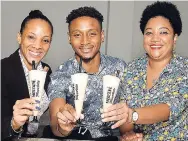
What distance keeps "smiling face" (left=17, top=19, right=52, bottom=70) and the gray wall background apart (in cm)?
159

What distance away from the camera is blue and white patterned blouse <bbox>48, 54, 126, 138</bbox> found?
2.10 meters

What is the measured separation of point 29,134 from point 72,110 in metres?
0.35

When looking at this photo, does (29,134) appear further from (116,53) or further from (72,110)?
(116,53)

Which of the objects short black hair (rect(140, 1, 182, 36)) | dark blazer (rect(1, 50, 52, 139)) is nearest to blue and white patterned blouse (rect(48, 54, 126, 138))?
dark blazer (rect(1, 50, 52, 139))

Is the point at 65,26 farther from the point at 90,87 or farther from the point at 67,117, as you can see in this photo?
the point at 67,117

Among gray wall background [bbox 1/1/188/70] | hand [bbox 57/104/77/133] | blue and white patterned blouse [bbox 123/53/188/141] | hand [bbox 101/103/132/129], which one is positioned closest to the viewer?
hand [bbox 101/103/132/129]

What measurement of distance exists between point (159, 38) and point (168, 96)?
33 centimetres

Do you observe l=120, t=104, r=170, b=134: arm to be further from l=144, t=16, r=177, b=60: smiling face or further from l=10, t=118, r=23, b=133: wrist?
l=10, t=118, r=23, b=133: wrist

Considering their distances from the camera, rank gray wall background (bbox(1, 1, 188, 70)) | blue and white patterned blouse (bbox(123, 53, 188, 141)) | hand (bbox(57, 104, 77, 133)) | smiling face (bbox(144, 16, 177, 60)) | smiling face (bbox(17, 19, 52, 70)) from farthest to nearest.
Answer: gray wall background (bbox(1, 1, 188, 70)) → smiling face (bbox(17, 19, 52, 70)) → smiling face (bbox(144, 16, 177, 60)) → blue and white patterned blouse (bbox(123, 53, 188, 141)) → hand (bbox(57, 104, 77, 133))

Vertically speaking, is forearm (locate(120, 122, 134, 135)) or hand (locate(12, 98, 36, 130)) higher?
hand (locate(12, 98, 36, 130))

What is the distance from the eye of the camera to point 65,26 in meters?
3.90

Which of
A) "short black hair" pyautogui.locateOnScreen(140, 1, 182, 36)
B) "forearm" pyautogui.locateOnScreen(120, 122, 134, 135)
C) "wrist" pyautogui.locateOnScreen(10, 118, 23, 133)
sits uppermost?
"short black hair" pyautogui.locateOnScreen(140, 1, 182, 36)

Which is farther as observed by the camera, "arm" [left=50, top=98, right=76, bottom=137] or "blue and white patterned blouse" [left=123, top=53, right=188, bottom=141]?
"blue and white patterned blouse" [left=123, top=53, right=188, bottom=141]

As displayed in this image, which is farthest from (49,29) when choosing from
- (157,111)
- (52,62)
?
(52,62)
